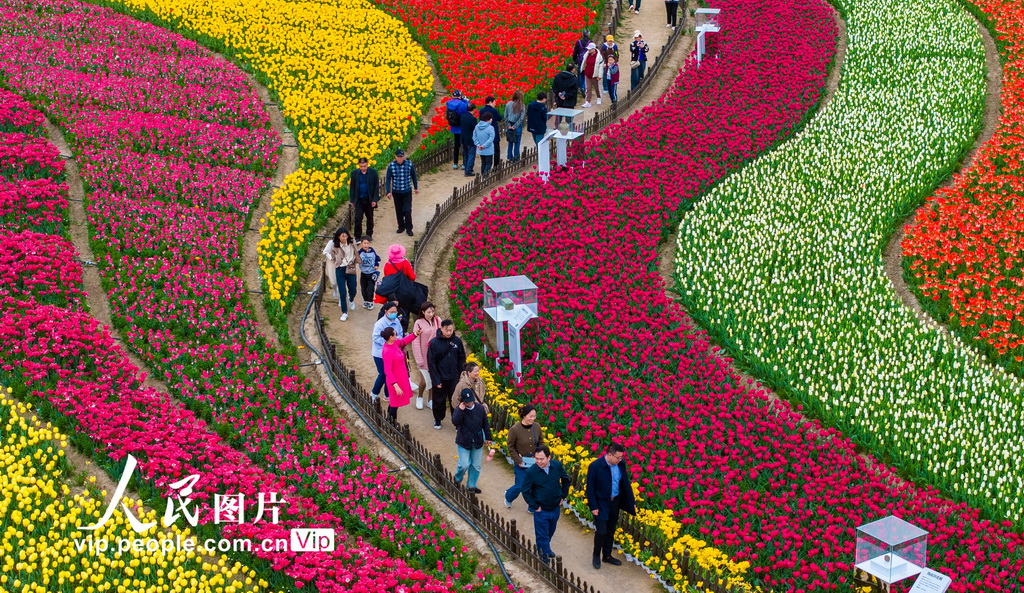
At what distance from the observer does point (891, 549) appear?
1288 cm

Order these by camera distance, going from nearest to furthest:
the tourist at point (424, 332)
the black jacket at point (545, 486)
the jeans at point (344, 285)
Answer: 1. the black jacket at point (545, 486)
2. the tourist at point (424, 332)
3. the jeans at point (344, 285)

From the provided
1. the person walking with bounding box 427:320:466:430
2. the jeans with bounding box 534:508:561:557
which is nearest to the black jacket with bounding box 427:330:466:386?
the person walking with bounding box 427:320:466:430

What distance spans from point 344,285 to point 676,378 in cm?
513

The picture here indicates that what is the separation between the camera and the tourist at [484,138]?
922 inches

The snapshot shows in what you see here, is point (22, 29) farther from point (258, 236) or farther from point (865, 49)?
point (865, 49)

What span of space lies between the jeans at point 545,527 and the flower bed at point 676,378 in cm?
120

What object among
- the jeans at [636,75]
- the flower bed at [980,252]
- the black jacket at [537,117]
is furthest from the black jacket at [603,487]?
the jeans at [636,75]

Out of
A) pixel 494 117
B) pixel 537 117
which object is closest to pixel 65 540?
pixel 494 117

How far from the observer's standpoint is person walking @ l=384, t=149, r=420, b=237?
20.5 meters

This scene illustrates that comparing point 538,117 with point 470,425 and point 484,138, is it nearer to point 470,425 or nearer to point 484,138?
point 484,138

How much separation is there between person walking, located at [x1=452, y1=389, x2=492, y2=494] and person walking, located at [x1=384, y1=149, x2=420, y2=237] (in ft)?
22.4

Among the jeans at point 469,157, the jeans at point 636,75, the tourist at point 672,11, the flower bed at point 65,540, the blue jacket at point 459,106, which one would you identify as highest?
the tourist at point 672,11

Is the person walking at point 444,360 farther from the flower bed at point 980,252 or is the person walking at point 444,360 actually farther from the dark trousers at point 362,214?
the flower bed at point 980,252

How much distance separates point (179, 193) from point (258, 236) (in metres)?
1.76
